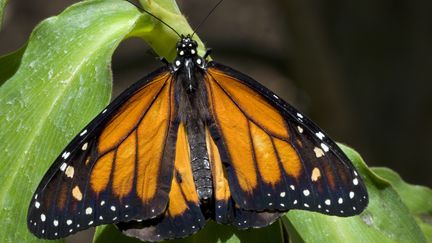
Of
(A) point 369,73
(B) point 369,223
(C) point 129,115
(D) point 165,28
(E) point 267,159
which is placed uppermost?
(A) point 369,73

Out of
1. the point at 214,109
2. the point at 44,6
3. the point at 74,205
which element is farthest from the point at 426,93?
the point at 44,6

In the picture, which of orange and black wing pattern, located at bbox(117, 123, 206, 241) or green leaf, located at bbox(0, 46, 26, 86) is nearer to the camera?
orange and black wing pattern, located at bbox(117, 123, 206, 241)

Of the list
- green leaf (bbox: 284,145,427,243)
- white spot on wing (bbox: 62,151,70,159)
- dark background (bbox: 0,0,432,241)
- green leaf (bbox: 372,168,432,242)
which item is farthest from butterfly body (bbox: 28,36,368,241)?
dark background (bbox: 0,0,432,241)

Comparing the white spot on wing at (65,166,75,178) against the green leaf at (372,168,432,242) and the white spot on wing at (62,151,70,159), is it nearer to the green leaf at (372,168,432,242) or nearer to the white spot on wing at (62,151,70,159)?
the white spot on wing at (62,151,70,159)

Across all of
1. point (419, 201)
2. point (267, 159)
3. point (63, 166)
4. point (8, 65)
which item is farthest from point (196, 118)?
point (419, 201)

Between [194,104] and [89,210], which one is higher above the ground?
[194,104]

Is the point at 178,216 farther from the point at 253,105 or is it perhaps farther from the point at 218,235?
the point at 253,105
